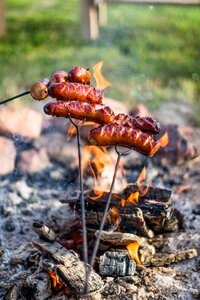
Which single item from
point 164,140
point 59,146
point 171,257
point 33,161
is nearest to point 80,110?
point 171,257

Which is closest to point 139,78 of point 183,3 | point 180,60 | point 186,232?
point 180,60

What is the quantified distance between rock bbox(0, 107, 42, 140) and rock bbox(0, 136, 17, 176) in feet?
0.61

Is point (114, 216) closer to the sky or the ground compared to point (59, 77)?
closer to the ground

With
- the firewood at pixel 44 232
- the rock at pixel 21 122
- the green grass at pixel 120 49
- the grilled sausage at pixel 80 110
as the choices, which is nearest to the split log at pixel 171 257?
the firewood at pixel 44 232

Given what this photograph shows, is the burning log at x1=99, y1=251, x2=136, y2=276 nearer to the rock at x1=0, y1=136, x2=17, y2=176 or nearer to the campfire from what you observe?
the campfire

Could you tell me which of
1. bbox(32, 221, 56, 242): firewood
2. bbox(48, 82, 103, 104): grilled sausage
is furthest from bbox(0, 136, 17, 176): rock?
bbox(48, 82, 103, 104): grilled sausage

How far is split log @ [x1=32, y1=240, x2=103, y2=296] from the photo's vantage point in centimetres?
323

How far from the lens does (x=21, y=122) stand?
552 centimetres

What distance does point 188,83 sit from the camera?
689 centimetres

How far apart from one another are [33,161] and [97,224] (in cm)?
161

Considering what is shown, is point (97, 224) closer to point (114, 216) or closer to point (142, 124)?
point (114, 216)

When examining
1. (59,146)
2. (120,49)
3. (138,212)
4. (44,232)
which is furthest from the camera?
(120,49)

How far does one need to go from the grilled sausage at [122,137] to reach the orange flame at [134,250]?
0.77 metres

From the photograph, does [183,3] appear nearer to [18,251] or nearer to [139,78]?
[139,78]
